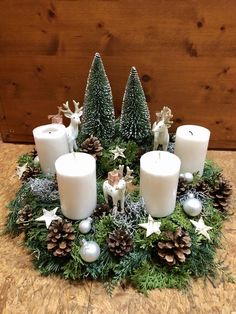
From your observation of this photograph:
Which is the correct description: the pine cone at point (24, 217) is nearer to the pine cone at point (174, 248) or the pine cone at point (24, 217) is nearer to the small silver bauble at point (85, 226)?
the small silver bauble at point (85, 226)

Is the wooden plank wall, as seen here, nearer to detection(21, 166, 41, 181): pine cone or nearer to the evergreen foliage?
detection(21, 166, 41, 181): pine cone

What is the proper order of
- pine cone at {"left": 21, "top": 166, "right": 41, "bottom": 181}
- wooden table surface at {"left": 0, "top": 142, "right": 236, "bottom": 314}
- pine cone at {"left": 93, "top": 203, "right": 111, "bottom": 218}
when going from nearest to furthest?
1. wooden table surface at {"left": 0, "top": 142, "right": 236, "bottom": 314}
2. pine cone at {"left": 93, "top": 203, "right": 111, "bottom": 218}
3. pine cone at {"left": 21, "top": 166, "right": 41, "bottom": 181}

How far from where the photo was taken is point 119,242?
0.63 m

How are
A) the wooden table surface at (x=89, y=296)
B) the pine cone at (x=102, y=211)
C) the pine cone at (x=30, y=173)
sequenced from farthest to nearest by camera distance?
the pine cone at (x=30, y=173) → the pine cone at (x=102, y=211) → the wooden table surface at (x=89, y=296)

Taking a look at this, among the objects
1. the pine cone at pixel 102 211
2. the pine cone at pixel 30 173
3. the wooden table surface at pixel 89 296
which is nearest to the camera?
the wooden table surface at pixel 89 296

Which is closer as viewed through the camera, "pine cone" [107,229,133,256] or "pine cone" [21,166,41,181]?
"pine cone" [107,229,133,256]

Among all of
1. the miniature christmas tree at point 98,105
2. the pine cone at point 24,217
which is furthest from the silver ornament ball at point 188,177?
the pine cone at point 24,217

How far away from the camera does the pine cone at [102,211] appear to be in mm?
690

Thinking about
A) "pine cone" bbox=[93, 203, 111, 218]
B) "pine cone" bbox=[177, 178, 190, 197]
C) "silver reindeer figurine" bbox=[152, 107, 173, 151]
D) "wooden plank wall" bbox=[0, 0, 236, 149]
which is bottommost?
"pine cone" bbox=[93, 203, 111, 218]

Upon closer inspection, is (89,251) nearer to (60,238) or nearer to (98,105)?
(60,238)

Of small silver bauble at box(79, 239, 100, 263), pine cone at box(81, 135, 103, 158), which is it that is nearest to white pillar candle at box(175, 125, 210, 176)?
pine cone at box(81, 135, 103, 158)

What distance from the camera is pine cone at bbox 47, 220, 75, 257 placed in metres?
0.63

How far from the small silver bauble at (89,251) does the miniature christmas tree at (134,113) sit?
0.35 metres

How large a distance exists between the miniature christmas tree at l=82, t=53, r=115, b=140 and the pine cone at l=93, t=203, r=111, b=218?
10.0 inches
